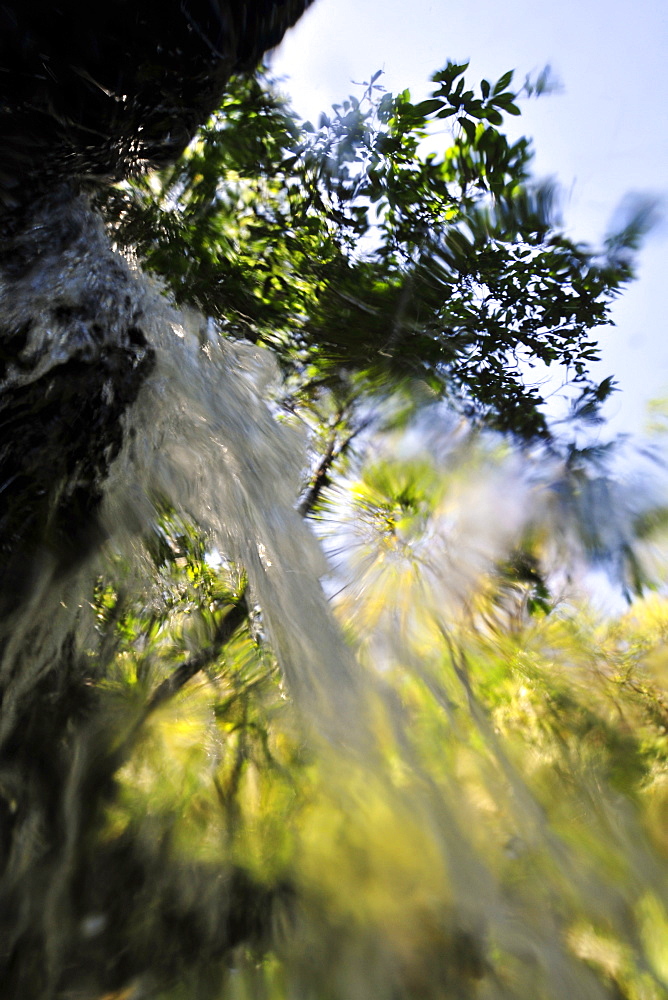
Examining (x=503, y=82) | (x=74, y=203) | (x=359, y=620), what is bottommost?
(x=359, y=620)

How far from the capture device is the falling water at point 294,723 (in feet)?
7.89

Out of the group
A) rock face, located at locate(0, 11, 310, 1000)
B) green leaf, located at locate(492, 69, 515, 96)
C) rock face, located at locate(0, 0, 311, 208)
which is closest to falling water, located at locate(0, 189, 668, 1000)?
rock face, located at locate(0, 11, 310, 1000)

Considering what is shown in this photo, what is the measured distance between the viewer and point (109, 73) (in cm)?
197

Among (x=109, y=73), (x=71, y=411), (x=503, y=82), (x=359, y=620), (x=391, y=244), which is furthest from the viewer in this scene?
(x=359, y=620)

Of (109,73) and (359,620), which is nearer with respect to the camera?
(109,73)

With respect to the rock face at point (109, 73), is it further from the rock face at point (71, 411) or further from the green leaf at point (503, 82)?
the green leaf at point (503, 82)

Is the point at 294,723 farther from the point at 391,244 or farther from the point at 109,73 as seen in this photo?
the point at 109,73

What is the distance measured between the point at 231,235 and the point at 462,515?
1.92 metres

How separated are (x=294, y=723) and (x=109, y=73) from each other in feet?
11.3

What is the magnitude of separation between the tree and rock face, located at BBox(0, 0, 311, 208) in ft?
1.06

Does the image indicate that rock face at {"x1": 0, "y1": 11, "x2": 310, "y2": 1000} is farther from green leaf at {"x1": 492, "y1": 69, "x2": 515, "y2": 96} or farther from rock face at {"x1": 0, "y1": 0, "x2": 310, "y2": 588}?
green leaf at {"x1": 492, "y1": 69, "x2": 515, "y2": 96}

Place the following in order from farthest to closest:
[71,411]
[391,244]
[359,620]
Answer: [359,620], [391,244], [71,411]

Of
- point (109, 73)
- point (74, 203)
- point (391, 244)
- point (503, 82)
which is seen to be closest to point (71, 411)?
point (74, 203)

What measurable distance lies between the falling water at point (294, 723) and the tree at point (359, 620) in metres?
0.02
